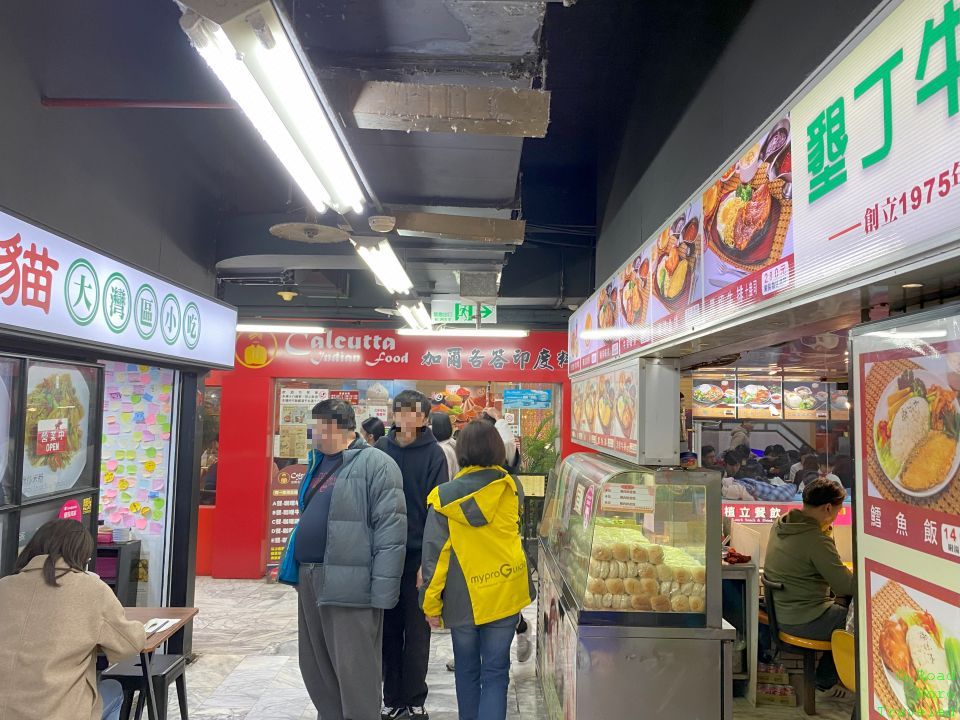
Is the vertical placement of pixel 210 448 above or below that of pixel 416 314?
below

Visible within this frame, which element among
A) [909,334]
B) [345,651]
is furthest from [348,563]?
[909,334]

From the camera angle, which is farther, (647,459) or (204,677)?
(204,677)

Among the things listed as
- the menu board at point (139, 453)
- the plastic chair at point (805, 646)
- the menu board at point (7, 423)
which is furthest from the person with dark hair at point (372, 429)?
the plastic chair at point (805, 646)

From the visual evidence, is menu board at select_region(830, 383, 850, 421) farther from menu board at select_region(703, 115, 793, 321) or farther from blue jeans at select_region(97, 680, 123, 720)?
blue jeans at select_region(97, 680, 123, 720)

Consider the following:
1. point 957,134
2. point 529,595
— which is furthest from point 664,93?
point 529,595

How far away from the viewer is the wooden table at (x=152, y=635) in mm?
3137

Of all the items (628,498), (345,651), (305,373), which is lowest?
(345,651)

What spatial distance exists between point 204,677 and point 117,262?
10.5 ft

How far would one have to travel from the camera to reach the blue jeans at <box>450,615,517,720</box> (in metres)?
3.46

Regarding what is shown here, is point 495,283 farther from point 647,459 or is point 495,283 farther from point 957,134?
point 957,134

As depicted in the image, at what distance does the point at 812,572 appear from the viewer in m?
4.37

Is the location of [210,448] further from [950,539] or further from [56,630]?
[950,539]

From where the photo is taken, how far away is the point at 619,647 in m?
3.07

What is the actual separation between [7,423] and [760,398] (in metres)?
6.96
